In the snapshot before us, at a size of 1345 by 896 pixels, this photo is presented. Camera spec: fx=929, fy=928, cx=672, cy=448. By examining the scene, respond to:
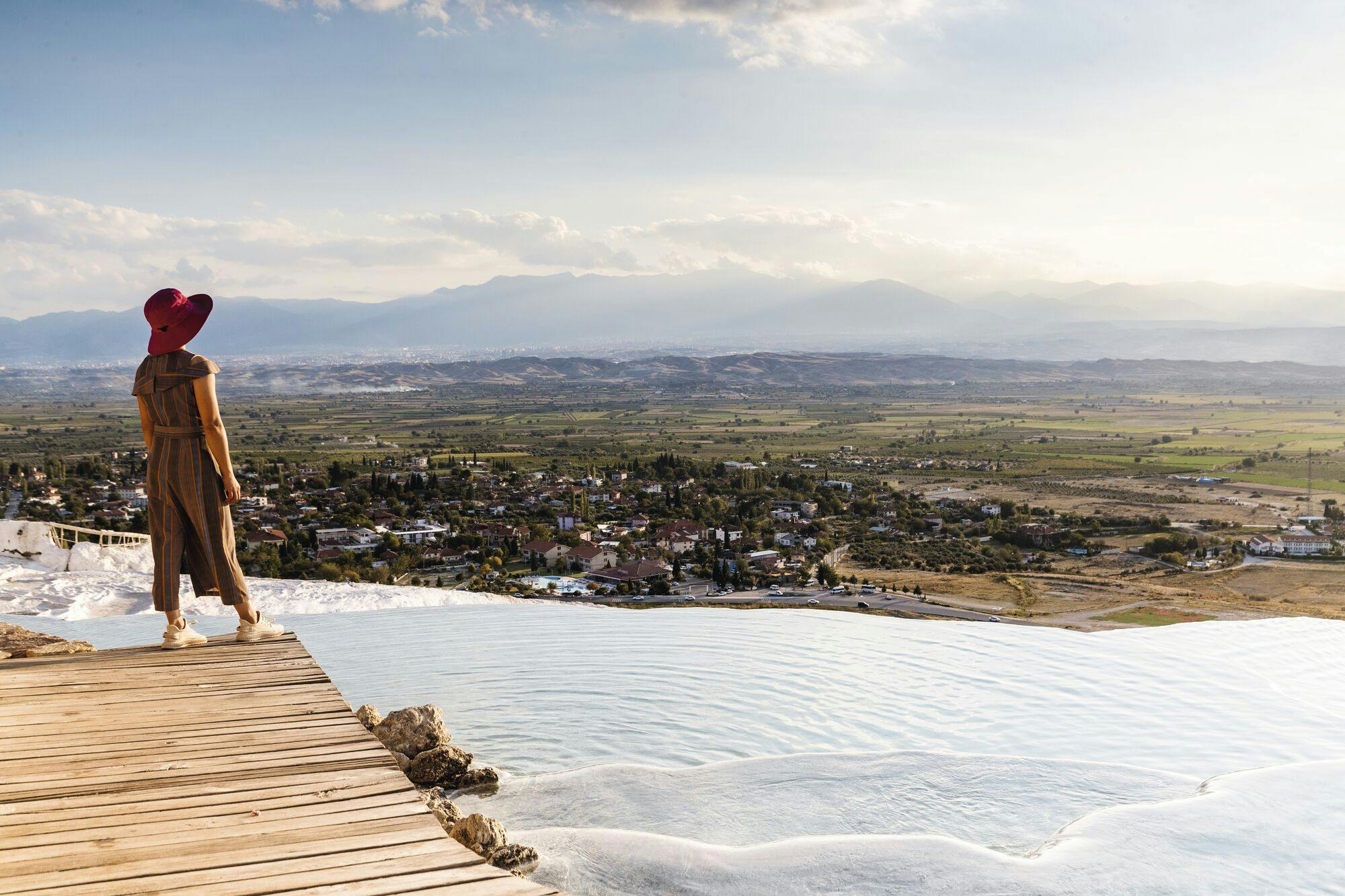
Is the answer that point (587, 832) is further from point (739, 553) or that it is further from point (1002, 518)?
point (1002, 518)

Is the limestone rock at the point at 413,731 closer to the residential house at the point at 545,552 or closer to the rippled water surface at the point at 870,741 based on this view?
the rippled water surface at the point at 870,741

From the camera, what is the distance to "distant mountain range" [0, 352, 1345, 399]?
11594cm

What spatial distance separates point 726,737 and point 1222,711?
8.84 ft

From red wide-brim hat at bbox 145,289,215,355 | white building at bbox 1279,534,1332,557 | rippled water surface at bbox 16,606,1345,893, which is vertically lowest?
white building at bbox 1279,534,1332,557

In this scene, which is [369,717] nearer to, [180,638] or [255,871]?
[180,638]

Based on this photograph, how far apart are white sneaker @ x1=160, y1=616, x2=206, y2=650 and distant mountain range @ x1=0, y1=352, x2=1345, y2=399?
107 metres

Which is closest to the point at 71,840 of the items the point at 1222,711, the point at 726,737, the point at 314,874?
the point at 314,874

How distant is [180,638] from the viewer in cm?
386

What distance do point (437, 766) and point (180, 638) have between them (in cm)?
126

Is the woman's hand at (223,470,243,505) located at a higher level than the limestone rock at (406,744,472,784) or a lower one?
higher

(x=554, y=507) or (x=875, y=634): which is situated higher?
(x=875, y=634)

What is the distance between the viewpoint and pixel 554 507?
90.4 feet

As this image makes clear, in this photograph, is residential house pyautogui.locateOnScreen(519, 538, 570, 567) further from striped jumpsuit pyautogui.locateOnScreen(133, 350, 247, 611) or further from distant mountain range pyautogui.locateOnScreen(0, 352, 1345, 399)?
distant mountain range pyautogui.locateOnScreen(0, 352, 1345, 399)

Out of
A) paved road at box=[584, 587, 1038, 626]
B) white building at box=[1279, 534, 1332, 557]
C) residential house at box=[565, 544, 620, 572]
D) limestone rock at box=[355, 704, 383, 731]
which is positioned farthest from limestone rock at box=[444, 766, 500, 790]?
white building at box=[1279, 534, 1332, 557]
